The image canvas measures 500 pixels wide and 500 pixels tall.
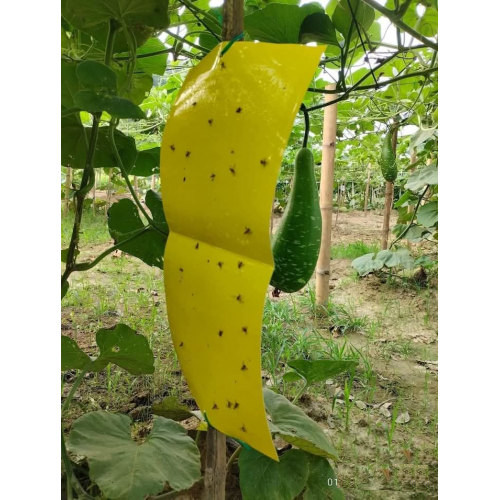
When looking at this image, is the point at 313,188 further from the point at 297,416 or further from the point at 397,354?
the point at 397,354

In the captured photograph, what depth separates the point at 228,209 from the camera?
0.28m

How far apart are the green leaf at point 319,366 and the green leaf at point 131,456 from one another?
0.15 metres

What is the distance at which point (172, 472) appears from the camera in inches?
16.6

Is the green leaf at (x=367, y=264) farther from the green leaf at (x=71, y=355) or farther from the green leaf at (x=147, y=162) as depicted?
the green leaf at (x=71, y=355)

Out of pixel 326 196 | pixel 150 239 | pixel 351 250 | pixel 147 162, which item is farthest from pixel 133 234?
pixel 351 250

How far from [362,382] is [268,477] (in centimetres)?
65

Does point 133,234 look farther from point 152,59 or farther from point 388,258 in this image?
point 388,258

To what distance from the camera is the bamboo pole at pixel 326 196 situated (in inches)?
48.0

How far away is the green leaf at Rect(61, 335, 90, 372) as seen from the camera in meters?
0.47

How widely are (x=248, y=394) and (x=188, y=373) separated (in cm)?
6

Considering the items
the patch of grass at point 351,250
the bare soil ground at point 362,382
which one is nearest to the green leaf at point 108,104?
the bare soil ground at point 362,382

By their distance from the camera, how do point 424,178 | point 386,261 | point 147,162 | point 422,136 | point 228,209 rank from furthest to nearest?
point 386,261 → point 424,178 → point 422,136 → point 147,162 → point 228,209
